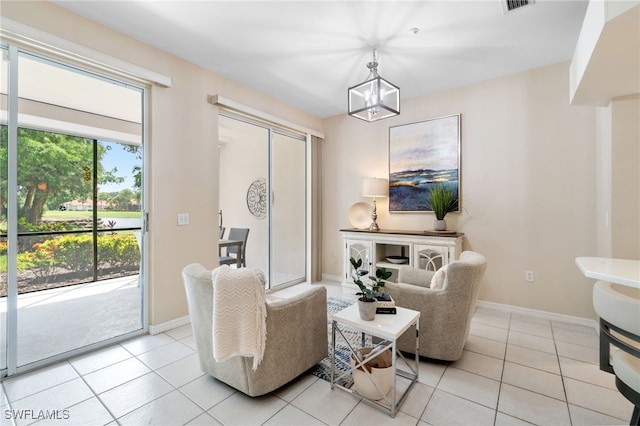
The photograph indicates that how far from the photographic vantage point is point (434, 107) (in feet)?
12.1

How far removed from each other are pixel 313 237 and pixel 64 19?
3570mm

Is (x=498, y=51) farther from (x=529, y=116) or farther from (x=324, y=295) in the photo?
(x=324, y=295)

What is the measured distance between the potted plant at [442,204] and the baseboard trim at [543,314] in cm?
102

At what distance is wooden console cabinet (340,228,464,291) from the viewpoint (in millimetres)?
3229

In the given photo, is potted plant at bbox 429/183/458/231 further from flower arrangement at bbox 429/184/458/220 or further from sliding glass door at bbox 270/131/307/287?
sliding glass door at bbox 270/131/307/287

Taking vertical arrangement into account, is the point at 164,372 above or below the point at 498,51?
below

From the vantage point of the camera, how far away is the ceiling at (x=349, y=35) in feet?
6.99

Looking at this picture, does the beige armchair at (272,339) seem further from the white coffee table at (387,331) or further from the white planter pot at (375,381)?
the white planter pot at (375,381)

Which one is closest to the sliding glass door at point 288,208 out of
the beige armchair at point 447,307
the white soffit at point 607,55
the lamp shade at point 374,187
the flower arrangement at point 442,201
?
the lamp shade at point 374,187

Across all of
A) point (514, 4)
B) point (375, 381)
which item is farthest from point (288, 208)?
point (514, 4)

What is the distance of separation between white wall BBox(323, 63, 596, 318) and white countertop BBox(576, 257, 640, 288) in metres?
1.56

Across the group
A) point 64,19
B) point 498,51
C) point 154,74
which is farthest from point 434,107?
Result: point 64,19

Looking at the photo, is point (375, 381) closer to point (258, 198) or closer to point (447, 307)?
point (447, 307)

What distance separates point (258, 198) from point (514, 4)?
10.6 feet
